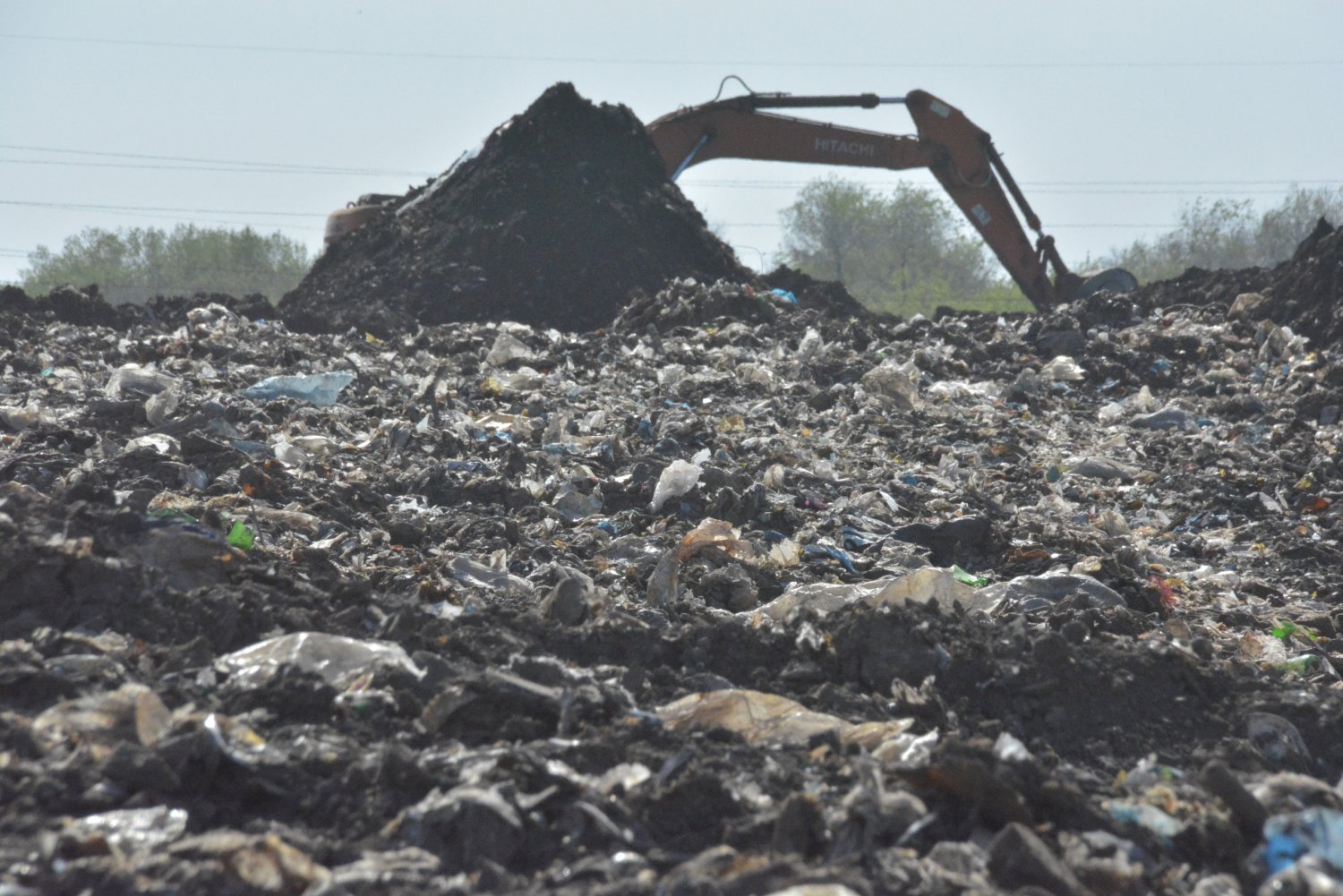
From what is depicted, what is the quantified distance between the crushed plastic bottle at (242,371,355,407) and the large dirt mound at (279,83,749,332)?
137 inches

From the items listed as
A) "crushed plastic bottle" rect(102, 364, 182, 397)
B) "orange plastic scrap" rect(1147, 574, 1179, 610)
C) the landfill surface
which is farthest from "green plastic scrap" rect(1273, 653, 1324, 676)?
"crushed plastic bottle" rect(102, 364, 182, 397)

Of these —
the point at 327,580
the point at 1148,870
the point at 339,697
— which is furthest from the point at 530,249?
the point at 1148,870

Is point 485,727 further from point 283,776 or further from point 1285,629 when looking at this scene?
point 1285,629

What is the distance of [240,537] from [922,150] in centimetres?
994

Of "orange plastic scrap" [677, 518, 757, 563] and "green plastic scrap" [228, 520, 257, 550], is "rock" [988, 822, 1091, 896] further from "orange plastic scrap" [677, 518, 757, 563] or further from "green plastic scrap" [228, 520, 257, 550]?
"green plastic scrap" [228, 520, 257, 550]

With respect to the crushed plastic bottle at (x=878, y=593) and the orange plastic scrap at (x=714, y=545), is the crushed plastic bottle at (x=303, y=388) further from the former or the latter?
the crushed plastic bottle at (x=878, y=593)

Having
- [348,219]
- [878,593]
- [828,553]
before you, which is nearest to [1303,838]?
[878,593]

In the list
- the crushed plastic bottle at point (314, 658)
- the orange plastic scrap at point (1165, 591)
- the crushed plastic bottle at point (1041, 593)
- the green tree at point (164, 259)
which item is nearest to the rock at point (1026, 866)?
the crushed plastic bottle at point (314, 658)

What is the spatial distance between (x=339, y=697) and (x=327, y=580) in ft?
2.40

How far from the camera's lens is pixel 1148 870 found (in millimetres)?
1721

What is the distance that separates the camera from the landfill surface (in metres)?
1.72

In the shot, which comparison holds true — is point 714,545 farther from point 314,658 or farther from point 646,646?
point 314,658

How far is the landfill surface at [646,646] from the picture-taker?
5.65 ft

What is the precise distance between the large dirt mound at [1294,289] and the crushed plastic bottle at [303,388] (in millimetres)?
7291
